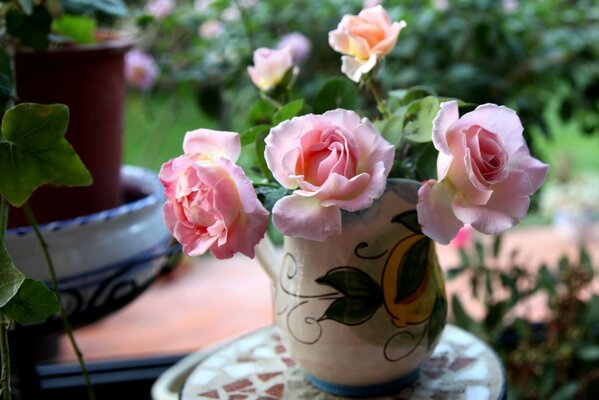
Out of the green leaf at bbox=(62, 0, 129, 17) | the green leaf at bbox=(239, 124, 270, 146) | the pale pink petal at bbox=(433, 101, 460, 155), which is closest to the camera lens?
the pale pink petal at bbox=(433, 101, 460, 155)

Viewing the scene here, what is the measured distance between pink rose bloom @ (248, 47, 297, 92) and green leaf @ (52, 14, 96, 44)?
22 cm

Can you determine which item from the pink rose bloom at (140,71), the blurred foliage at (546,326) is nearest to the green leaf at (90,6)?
the pink rose bloom at (140,71)

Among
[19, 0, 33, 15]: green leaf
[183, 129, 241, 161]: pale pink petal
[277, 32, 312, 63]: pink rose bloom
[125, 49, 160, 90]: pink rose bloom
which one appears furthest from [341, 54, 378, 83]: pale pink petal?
[125, 49, 160, 90]: pink rose bloom

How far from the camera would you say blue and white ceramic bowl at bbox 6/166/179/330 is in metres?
0.58

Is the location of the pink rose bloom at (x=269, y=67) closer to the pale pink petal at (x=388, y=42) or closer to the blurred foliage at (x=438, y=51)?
the pale pink petal at (x=388, y=42)

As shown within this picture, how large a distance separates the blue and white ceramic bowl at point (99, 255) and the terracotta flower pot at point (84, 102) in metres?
0.06

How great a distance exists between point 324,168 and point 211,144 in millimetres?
75

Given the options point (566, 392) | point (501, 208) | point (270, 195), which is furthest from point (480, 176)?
point (566, 392)

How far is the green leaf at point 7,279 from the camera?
42 cm

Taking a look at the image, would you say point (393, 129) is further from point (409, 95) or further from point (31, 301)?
point (31, 301)

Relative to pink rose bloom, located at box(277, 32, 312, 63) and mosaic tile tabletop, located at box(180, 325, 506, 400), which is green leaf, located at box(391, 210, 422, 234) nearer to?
mosaic tile tabletop, located at box(180, 325, 506, 400)

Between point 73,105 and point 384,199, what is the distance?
310 mm

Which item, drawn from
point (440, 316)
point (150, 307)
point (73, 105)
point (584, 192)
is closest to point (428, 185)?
point (440, 316)

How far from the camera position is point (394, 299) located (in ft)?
1.65
